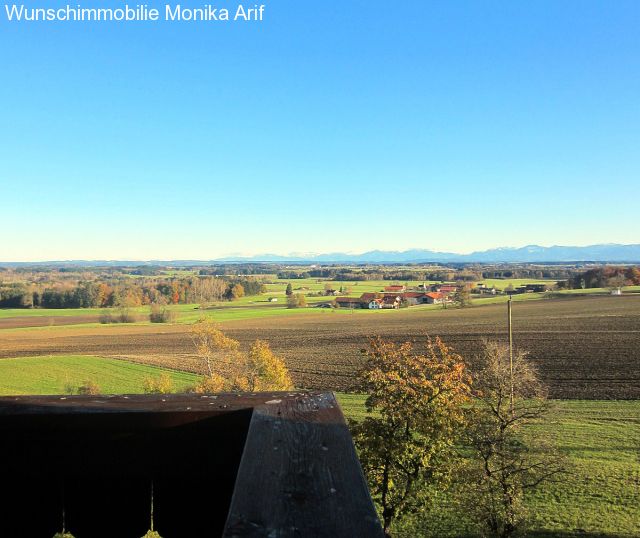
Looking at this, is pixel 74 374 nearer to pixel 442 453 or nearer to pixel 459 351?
pixel 459 351

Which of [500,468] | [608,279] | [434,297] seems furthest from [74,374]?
[608,279]

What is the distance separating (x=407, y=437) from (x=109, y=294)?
95852 millimetres

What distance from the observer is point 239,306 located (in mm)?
94625

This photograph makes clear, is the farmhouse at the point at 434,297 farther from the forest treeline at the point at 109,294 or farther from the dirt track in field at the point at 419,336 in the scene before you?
the forest treeline at the point at 109,294

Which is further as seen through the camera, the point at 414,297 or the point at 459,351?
the point at 414,297

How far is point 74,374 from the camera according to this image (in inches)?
1668

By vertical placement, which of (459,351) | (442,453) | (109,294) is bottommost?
(459,351)

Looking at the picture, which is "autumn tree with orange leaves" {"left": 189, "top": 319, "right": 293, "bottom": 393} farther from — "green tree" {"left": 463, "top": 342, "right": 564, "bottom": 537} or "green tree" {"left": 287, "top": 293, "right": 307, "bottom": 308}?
"green tree" {"left": 287, "top": 293, "right": 307, "bottom": 308}

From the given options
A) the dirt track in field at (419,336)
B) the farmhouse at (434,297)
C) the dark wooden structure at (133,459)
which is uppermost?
the dark wooden structure at (133,459)

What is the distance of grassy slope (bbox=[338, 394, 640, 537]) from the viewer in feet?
49.8

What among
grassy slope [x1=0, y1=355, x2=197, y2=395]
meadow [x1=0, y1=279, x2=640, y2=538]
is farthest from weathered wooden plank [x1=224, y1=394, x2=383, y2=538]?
grassy slope [x1=0, y1=355, x2=197, y2=395]

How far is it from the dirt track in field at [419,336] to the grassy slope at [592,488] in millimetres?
8070

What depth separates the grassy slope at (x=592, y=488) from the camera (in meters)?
15.2

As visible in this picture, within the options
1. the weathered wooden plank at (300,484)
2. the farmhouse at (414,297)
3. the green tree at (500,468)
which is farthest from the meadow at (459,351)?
the weathered wooden plank at (300,484)
